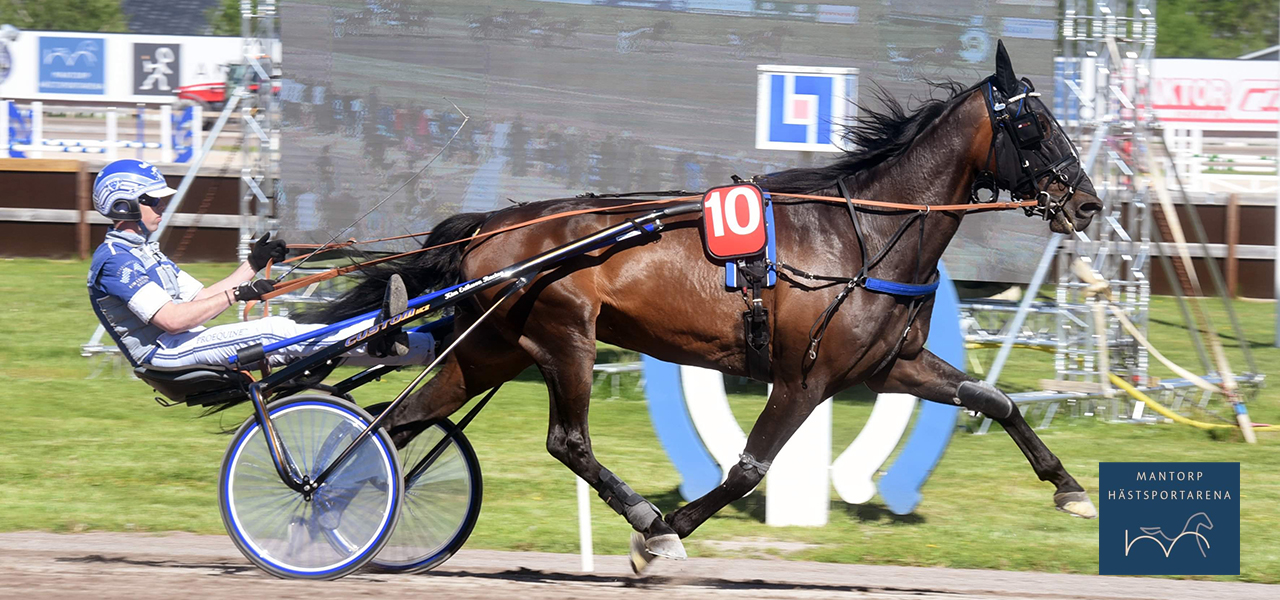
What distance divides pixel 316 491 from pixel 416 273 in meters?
0.93

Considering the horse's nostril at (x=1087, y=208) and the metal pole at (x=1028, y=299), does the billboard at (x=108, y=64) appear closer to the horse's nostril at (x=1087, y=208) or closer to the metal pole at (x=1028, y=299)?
the metal pole at (x=1028, y=299)

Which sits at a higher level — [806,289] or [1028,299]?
[806,289]

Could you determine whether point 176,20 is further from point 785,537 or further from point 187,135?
point 785,537

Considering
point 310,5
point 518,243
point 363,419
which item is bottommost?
point 363,419

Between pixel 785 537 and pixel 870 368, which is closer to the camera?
pixel 870 368

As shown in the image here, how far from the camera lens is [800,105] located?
829cm

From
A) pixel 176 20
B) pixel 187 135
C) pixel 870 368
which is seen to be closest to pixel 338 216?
pixel 870 368

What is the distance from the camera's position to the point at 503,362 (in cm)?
503

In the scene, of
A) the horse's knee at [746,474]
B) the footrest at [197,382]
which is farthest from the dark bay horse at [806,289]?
the footrest at [197,382]

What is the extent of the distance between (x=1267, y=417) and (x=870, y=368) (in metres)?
5.14

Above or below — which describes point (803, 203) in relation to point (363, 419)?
above

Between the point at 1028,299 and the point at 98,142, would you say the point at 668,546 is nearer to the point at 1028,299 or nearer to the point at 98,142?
the point at 1028,299

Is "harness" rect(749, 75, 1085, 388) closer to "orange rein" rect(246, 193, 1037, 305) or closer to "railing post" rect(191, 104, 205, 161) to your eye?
"orange rein" rect(246, 193, 1037, 305)

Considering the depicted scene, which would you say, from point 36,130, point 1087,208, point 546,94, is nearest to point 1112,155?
point 546,94
